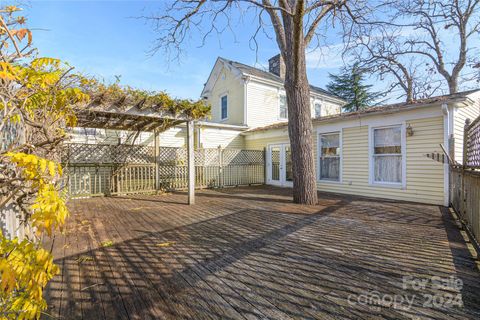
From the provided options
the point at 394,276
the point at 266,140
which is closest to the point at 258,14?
the point at 266,140

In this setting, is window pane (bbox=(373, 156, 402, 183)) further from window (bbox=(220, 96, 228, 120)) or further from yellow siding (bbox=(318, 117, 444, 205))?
window (bbox=(220, 96, 228, 120))

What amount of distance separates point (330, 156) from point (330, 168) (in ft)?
1.47

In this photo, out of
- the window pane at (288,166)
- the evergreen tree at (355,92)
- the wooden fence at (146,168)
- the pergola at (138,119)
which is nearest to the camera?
the pergola at (138,119)

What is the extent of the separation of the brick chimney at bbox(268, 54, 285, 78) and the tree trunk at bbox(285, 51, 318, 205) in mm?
9355

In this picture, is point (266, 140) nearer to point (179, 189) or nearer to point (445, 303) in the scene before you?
point (179, 189)

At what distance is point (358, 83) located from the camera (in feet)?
73.1

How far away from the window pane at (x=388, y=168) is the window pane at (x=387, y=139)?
248mm

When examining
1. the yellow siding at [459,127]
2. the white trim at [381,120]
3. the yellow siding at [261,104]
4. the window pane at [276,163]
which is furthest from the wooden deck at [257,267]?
the yellow siding at [261,104]

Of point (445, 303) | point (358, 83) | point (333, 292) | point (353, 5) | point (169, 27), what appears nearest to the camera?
point (445, 303)

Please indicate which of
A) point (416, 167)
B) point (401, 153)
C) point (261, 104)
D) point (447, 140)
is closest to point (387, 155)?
point (401, 153)

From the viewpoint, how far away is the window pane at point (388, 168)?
702 cm

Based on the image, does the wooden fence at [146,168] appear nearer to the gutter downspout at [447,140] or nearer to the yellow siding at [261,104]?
the yellow siding at [261,104]

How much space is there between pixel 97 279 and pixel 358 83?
24917 millimetres

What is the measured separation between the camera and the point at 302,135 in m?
6.50
